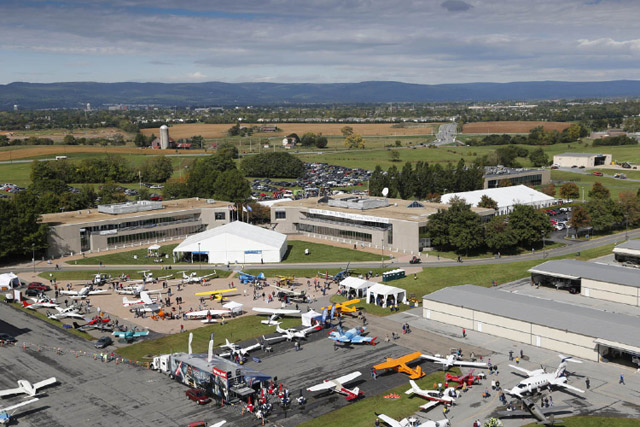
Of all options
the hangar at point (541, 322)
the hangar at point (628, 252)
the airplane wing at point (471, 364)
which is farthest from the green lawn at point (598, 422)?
the hangar at point (628, 252)

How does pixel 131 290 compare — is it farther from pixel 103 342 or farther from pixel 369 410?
pixel 369 410

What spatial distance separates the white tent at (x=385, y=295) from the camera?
7719 cm

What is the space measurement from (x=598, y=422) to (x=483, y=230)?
56.3 metres

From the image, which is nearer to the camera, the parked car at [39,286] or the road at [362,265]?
the parked car at [39,286]

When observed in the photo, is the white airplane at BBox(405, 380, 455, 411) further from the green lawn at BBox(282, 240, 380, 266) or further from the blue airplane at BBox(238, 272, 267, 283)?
the green lawn at BBox(282, 240, 380, 266)

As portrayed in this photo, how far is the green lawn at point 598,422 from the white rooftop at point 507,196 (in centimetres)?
8984

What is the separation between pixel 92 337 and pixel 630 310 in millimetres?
63496

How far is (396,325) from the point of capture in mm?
70688

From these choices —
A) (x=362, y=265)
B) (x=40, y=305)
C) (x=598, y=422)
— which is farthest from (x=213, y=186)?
(x=598, y=422)

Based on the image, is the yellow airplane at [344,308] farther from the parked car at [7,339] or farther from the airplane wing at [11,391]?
the parked car at [7,339]

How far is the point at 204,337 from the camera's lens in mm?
67750

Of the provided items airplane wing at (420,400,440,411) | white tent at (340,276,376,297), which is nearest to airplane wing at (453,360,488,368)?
airplane wing at (420,400,440,411)

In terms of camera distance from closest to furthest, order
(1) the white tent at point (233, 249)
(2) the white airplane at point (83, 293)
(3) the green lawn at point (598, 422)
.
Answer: (3) the green lawn at point (598, 422)
(2) the white airplane at point (83, 293)
(1) the white tent at point (233, 249)

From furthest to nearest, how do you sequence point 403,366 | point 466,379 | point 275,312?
1. point 275,312
2. point 403,366
3. point 466,379
